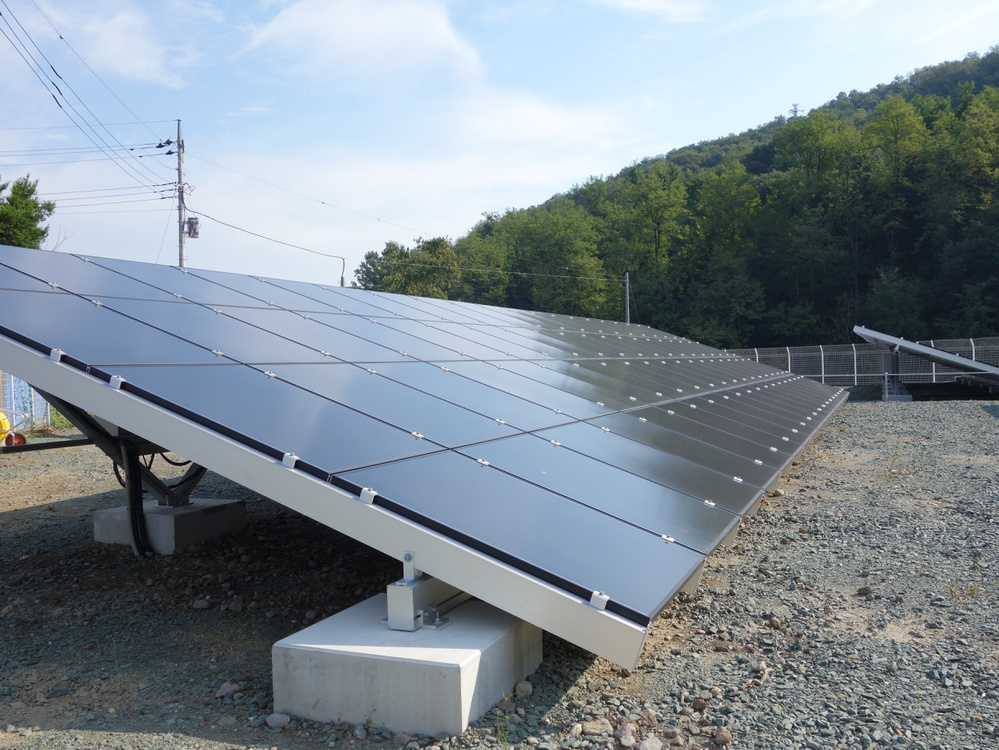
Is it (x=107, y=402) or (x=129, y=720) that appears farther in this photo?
(x=107, y=402)

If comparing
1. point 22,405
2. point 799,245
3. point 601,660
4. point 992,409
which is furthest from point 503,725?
point 799,245

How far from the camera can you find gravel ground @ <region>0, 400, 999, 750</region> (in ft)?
15.1

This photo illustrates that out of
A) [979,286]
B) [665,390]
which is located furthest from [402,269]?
[665,390]

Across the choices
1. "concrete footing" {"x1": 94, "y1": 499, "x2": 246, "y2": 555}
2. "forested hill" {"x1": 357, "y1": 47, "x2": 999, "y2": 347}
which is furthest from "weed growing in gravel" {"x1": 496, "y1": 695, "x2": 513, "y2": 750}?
"forested hill" {"x1": 357, "y1": 47, "x2": 999, "y2": 347}

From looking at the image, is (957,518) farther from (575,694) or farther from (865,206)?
(865,206)

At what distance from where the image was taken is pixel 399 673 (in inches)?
179

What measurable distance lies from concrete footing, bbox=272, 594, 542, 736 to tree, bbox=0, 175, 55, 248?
33893mm

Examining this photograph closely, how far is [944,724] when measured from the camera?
466 centimetres

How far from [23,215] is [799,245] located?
6478 cm

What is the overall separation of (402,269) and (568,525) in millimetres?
81231

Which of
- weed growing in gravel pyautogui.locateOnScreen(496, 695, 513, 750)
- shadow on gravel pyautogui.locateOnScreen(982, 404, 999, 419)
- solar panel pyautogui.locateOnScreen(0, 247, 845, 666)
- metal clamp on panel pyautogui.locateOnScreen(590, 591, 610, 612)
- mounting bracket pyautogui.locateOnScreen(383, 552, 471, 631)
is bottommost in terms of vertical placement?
shadow on gravel pyautogui.locateOnScreen(982, 404, 999, 419)

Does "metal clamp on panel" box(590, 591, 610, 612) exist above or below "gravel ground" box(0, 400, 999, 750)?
above

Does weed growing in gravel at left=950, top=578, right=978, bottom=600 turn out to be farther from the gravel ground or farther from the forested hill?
the forested hill

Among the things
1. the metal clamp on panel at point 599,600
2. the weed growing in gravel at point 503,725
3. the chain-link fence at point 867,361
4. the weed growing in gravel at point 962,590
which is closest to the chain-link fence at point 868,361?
the chain-link fence at point 867,361
